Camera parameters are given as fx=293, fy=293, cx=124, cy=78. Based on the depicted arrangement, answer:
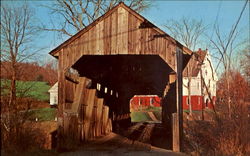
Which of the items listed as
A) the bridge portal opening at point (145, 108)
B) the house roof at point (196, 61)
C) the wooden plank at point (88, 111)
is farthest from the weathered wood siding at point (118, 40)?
the bridge portal opening at point (145, 108)

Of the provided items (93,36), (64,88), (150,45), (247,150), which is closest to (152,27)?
(150,45)

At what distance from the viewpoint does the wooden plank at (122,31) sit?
10.5 metres

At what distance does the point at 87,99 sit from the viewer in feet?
40.0

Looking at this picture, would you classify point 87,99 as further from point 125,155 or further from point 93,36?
point 125,155

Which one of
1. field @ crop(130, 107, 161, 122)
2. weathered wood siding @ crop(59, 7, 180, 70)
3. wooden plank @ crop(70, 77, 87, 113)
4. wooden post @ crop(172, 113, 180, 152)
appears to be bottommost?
field @ crop(130, 107, 161, 122)

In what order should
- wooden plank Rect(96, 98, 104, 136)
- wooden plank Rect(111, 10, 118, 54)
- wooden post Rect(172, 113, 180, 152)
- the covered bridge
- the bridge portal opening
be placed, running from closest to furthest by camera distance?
wooden post Rect(172, 113, 180, 152) → the covered bridge → wooden plank Rect(111, 10, 118, 54) → wooden plank Rect(96, 98, 104, 136) → the bridge portal opening

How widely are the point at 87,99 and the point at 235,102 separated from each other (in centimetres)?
601

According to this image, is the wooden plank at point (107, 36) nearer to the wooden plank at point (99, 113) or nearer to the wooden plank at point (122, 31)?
the wooden plank at point (122, 31)

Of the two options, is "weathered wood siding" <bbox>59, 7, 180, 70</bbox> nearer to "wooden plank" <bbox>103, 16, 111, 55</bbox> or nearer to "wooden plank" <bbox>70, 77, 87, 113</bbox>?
"wooden plank" <bbox>103, 16, 111, 55</bbox>

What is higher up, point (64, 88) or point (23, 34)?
point (23, 34)

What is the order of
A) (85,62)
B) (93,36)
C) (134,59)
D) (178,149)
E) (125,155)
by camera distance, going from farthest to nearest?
1. (134,59)
2. (85,62)
3. (93,36)
4. (178,149)
5. (125,155)

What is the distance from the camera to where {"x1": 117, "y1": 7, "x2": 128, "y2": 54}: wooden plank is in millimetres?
10492

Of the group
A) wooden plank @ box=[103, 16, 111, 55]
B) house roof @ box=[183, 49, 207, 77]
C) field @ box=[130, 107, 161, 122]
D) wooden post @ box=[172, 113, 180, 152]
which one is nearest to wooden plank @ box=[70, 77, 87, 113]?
wooden plank @ box=[103, 16, 111, 55]

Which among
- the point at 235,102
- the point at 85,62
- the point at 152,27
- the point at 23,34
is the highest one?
the point at 23,34
